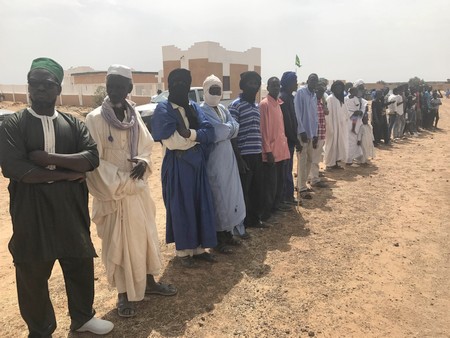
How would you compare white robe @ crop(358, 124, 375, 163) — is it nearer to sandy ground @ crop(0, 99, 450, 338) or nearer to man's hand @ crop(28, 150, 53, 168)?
sandy ground @ crop(0, 99, 450, 338)

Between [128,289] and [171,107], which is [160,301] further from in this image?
[171,107]

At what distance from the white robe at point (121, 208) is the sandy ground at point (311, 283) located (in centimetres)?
37

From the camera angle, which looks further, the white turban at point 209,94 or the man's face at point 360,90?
the man's face at point 360,90

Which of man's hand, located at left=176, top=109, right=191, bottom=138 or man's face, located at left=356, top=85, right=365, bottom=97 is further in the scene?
man's face, located at left=356, top=85, right=365, bottom=97

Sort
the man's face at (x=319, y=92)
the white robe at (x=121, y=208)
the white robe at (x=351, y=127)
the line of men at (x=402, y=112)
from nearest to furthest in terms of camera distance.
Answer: the white robe at (x=121, y=208)
the man's face at (x=319, y=92)
the white robe at (x=351, y=127)
the line of men at (x=402, y=112)

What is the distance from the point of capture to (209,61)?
23422 millimetres

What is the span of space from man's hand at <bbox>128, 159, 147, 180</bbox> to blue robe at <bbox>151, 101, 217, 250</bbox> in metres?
0.58

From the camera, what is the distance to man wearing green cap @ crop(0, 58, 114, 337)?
86.9 inches

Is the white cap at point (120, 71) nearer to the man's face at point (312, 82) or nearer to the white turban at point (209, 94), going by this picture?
the white turban at point (209, 94)

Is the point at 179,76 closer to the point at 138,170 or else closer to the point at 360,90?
the point at 138,170

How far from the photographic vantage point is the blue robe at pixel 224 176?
390 centimetres

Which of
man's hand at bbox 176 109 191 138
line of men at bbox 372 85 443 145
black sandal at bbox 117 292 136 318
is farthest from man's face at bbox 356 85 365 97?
black sandal at bbox 117 292 136 318

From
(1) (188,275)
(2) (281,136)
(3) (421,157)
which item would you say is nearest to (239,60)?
(3) (421,157)

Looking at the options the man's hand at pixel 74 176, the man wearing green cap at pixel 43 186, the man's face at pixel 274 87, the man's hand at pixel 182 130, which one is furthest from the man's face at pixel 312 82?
Result: the man's hand at pixel 74 176
